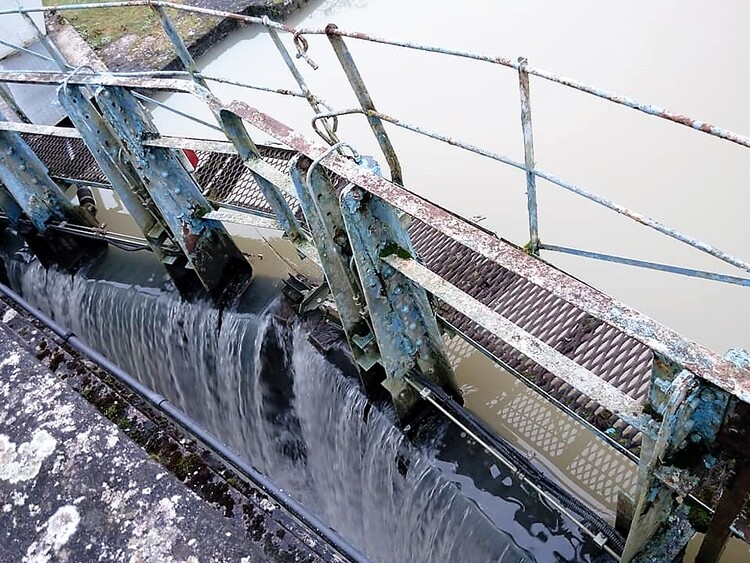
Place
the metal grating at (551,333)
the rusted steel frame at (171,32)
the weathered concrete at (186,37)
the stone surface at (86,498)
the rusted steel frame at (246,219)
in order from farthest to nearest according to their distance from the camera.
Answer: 1. the weathered concrete at (186,37)
2. the rusted steel frame at (171,32)
3. the rusted steel frame at (246,219)
4. the metal grating at (551,333)
5. the stone surface at (86,498)

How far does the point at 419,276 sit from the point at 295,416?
1.71 meters

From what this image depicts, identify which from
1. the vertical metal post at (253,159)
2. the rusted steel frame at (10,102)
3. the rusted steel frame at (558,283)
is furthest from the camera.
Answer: the rusted steel frame at (10,102)

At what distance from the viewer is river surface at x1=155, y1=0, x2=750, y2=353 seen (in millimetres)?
4164

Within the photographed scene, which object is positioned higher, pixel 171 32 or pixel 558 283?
pixel 171 32

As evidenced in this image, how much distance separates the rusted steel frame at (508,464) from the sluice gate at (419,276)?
0.4 inches

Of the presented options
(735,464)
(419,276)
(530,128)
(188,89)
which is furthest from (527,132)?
(188,89)

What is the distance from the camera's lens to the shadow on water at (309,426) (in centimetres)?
294

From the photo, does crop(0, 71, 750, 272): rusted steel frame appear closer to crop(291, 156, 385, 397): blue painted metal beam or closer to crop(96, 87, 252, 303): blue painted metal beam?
crop(96, 87, 252, 303): blue painted metal beam

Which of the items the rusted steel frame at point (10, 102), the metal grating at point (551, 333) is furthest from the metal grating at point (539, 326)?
the rusted steel frame at point (10, 102)

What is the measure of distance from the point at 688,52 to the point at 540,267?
4.12 metres

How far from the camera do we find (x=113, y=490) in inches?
98.2

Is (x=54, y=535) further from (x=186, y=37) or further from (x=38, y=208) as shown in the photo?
(x=186, y=37)

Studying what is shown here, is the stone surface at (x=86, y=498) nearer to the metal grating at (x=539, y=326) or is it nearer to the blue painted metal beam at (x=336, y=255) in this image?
the blue painted metal beam at (x=336, y=255)

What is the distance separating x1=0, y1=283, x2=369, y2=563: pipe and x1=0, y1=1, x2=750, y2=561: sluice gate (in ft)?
2.57
